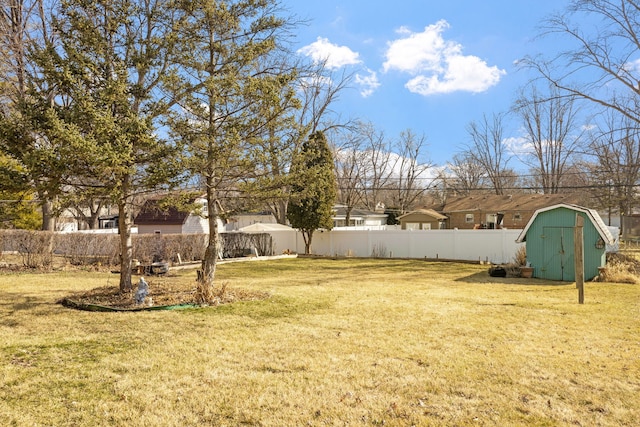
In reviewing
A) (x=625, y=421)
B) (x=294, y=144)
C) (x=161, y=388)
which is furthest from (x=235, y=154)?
(x=625, y=421)

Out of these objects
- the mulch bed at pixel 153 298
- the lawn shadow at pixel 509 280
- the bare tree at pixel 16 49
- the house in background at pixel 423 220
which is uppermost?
the bare tree at pixel 16 49

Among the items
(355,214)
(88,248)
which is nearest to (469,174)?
(355,214)

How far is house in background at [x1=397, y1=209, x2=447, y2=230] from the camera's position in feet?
120

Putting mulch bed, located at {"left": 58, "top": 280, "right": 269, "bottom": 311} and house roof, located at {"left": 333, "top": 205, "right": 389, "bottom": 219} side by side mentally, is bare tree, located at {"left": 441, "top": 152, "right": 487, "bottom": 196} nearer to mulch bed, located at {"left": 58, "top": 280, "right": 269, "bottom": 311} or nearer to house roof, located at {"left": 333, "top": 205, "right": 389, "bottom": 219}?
house roof, located at {"left": 333, "top": 205, "right": 389, "bottom": 219}

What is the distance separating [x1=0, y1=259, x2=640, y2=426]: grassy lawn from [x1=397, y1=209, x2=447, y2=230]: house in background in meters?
27.2

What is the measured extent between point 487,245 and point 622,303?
11359 millimetres

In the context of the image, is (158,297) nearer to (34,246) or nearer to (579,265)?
→ (579,265)

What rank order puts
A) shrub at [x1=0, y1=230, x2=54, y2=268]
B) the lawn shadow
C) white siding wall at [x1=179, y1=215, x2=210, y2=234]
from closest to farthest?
the lawn shadow
shrub at [x1=0, y1=230, x2=54, y2=268]
white siding wall at [x1=179, y1=215, x2=210, y2=234]

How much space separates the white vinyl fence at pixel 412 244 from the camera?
20781mm

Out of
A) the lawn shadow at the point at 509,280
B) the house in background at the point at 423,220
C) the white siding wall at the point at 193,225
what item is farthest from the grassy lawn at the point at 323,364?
the house in background at the point at 423,220

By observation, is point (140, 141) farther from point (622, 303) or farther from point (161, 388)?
point (622, 303)

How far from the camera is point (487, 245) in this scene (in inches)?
827

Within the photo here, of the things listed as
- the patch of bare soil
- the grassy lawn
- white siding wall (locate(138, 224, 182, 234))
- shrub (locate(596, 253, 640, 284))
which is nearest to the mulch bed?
the patch of bare soil

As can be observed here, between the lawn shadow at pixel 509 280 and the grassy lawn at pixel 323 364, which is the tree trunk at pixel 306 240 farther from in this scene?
the grassy lawn at pixel 323 364
